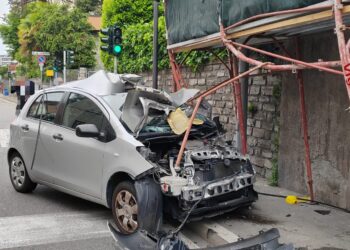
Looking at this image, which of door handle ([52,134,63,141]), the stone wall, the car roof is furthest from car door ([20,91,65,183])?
the stone wall

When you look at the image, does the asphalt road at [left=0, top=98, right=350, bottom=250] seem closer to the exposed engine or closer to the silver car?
the silver car

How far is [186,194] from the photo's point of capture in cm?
534

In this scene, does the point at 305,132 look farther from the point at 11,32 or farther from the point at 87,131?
the point at 11,32

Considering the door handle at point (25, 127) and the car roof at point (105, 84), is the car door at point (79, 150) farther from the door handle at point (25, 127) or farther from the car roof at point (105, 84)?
the door handle at point (25, 127)

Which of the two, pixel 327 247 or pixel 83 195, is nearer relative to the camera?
pixel 327 247

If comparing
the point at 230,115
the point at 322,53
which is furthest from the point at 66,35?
the point at 322,53

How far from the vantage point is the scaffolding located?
439 centimetres

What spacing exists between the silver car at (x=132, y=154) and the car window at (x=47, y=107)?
2 cm

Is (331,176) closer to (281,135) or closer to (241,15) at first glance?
(281,135)

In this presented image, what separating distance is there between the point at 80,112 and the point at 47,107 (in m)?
0.92

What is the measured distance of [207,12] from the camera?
7.02m

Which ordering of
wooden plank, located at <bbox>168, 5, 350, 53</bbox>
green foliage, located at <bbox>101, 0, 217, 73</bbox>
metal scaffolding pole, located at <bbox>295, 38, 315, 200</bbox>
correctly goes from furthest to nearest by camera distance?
green foliage, located at <bbox>101, 0, 217, 73</bbox> → metal scaffolding pole, located at <bbox>295, 38, 315, 200</bbox> → wooden plank, located at <bbox>168, 5, 350, 53</bbox>

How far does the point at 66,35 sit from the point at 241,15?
3001 cm

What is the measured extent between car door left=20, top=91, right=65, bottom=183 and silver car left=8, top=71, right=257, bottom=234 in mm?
15
